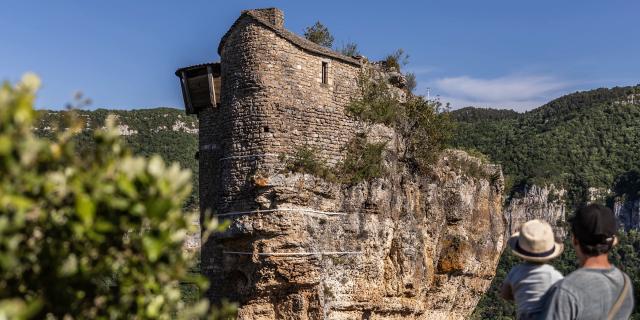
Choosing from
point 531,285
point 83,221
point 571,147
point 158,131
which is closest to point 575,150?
point 571,147

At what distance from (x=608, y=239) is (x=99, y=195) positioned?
2.97 m

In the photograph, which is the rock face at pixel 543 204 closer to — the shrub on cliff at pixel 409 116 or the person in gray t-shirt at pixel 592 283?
the shrub on cliff at pixel 409 116

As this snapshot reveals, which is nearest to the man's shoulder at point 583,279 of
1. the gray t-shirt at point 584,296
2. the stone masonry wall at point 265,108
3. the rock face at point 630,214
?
the gray t-shirt at point 584,296

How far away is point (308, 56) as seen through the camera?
1666 cm

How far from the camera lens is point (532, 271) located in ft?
17.0

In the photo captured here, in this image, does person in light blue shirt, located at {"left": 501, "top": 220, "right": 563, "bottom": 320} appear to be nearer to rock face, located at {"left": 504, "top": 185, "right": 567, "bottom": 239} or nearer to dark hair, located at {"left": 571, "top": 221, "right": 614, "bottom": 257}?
dark hair, located at {"left": 571, "top": 221, "right": 614, "bottom": 257}

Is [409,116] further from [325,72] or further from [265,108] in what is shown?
[265,108]

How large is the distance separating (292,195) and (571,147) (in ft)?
189

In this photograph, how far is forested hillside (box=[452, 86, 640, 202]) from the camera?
67.9m

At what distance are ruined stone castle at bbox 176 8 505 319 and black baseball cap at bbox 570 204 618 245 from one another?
1057 cm

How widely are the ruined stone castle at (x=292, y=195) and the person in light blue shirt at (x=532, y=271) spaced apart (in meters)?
10.0

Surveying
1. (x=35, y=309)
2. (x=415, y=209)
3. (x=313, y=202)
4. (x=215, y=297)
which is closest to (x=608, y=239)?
(x=35, y=309)

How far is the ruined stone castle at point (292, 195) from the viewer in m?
15.8

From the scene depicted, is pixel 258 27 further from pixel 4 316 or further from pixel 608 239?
pixel 4 316
